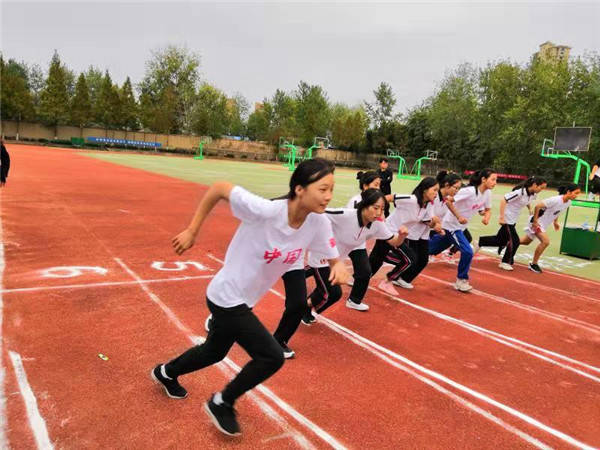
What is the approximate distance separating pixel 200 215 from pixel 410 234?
4.52m

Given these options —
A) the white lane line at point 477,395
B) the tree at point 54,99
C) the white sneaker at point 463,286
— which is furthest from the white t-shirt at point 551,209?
the tree at point 54,99

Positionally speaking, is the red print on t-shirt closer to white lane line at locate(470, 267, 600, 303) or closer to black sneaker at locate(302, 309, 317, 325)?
black sneaker at locate(302, 309, 317, 325)

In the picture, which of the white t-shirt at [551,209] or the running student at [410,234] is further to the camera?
the white t-shirt at [551,209]

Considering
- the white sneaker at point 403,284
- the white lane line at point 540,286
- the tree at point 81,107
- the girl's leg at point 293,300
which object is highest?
the tree at point 81,107

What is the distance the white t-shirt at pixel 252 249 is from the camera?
2756 mm

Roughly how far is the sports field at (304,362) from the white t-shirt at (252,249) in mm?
1018

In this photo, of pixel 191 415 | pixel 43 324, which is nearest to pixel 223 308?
pixel 191 415

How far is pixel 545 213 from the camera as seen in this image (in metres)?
9.17

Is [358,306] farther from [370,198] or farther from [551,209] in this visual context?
[551,209]

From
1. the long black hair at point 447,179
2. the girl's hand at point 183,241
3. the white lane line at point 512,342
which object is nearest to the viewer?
the girl's hand at point 183,241

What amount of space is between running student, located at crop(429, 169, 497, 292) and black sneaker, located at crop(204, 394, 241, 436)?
5.10 meters

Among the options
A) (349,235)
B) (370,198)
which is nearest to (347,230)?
(349,235)

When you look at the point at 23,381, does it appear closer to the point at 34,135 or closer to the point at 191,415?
the point at 191,415

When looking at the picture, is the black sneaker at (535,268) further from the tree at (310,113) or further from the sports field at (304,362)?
the tree at (310,113)
